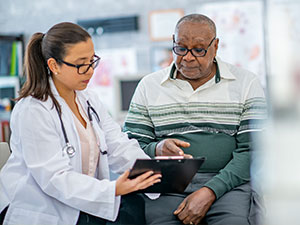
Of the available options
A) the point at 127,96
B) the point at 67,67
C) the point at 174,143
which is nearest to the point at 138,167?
the point at 174,143

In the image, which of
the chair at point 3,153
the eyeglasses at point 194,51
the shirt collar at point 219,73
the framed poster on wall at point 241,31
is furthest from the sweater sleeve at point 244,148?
the framed poster on wall at point 241,31

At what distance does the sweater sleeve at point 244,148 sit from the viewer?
1.49 m

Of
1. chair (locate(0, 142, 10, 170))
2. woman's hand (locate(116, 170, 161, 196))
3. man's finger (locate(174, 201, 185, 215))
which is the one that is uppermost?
chair (locate(0, 142, 10, 170))

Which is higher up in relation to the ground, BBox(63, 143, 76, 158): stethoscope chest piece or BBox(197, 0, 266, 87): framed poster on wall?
BBox(197, 0, 266, 87): framed poster on wall

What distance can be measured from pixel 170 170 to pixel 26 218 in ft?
1.54

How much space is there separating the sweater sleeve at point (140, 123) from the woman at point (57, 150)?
0.32 metres

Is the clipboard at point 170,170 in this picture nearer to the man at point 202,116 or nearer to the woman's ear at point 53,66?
the man at point 202,116

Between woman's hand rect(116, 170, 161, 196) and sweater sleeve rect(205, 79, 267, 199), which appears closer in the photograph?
woman's hand rect(116, 170, 161, 196)

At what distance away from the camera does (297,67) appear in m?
0.27

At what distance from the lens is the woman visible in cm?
119

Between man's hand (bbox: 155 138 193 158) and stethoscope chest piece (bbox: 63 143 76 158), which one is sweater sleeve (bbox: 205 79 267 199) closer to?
man's hand (bbox: 155 138 193 158)

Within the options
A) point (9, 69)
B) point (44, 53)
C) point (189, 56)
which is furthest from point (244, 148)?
point (9, 69)

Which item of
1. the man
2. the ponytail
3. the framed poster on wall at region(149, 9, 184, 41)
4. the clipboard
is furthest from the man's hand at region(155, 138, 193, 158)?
the framed poster on wall at region(149, 9, 184, 41)

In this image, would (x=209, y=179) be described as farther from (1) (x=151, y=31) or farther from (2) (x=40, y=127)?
(1) (x=151, y=31)
